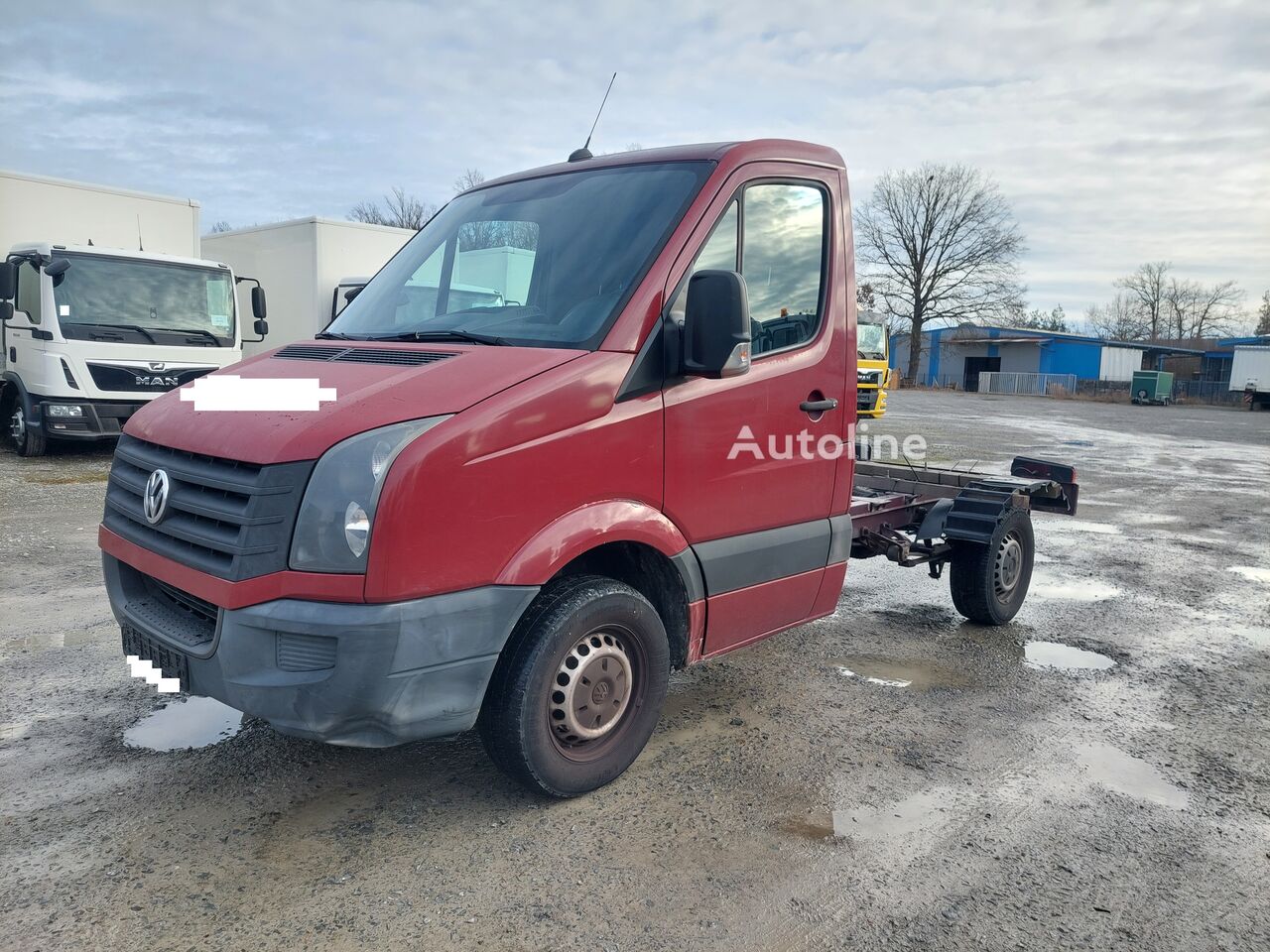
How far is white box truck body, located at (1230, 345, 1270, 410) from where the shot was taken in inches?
1732

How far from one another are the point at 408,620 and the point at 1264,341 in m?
69.4

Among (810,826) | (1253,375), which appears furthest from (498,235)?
(1253,375)

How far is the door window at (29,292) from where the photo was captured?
11.5m

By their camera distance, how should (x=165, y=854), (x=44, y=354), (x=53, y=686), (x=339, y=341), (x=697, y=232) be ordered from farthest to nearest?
(x=44, y=354) → (x=53, y=686) → (x=339, y=341) → (x=697, y=232) → (x=165, y=854)

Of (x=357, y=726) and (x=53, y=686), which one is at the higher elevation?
(x=357, y=726)

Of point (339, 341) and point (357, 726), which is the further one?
point (339, 341)

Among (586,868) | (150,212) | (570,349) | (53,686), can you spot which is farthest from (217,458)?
(150,212)

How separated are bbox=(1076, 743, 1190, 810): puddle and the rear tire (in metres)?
1.70

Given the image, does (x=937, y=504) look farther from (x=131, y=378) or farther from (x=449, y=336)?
(x=131, y=378)

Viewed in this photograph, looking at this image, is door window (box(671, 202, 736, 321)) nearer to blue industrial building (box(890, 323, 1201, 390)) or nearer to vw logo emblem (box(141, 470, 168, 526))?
vw logo emblem (box(141, 470, 168, 526))

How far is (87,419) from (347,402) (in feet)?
33.3

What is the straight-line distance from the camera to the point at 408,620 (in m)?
2.88

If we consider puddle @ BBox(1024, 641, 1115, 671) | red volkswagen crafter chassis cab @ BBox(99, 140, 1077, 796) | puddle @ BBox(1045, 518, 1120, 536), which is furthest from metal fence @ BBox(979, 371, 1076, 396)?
red volkswagen crafter chassis cab @ BBox(99, 140, 1077, 796)

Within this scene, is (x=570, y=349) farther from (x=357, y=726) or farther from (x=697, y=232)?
(x=357, y=726)
